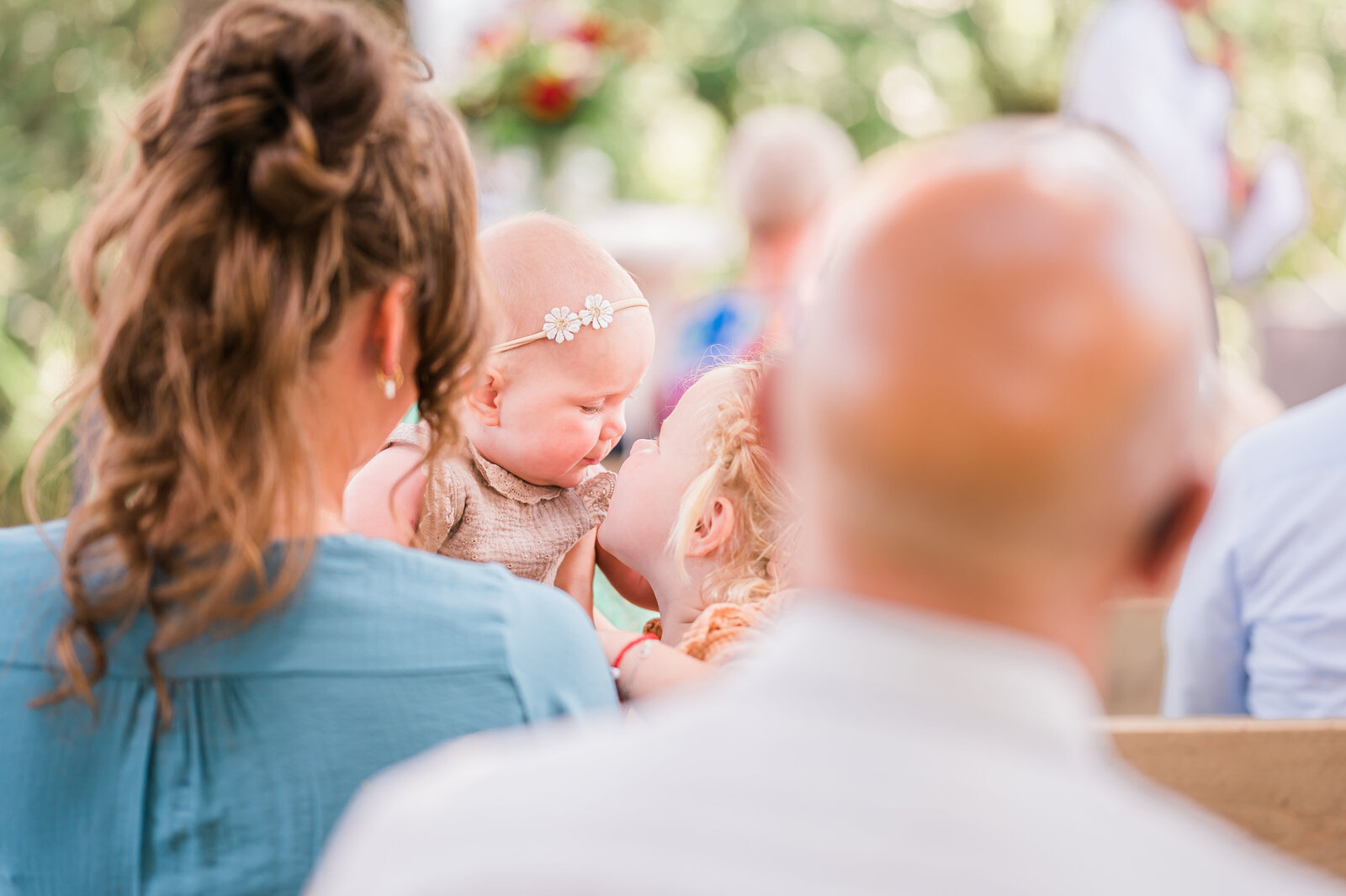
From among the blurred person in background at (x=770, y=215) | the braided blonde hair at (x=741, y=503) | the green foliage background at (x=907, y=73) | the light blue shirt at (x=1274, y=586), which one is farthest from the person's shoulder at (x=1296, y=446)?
the green foliage background at (x=907, y=73)

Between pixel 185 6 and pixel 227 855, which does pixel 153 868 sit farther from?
pixel 185 6

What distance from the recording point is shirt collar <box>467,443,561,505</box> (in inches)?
48.9

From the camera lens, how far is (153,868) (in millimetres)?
905

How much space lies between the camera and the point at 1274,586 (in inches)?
67.7

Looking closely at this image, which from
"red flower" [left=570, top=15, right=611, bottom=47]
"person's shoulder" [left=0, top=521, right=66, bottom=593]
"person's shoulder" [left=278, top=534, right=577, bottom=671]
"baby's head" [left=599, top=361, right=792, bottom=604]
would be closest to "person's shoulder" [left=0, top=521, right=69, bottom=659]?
"person's shoulder" [left=0, top=521, right=66, bottom=593]

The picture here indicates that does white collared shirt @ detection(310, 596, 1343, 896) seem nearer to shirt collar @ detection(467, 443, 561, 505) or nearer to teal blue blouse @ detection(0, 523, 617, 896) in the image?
teal blue blouse @ detection(0, 523, 617, 896)

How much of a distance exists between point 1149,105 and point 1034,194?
160 inches

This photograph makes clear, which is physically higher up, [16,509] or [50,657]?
[50,657]

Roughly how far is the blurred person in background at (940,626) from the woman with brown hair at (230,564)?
13.3 inches

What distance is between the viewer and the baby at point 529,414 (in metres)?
1.21

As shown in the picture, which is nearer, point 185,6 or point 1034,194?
point 1034,194

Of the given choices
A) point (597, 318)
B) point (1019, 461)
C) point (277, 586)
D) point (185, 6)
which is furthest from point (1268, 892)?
point (185, 6)

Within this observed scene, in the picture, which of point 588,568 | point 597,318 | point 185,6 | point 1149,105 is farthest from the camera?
point 1149,105

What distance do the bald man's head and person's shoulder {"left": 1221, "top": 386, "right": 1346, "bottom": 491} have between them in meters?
1.25
